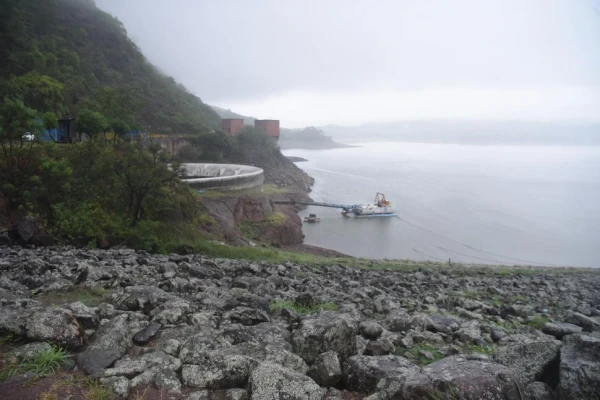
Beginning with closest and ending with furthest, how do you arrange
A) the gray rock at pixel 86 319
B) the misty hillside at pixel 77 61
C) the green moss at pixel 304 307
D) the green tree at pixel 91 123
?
the gray rock at pixel 86 319 → the green moss at pixel 304 307 → the green tree at pixel 91 123 → the misty hillside at pixel 77 61

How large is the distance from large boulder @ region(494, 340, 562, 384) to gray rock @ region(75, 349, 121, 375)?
425cm

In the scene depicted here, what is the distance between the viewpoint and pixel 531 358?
13.7 feet

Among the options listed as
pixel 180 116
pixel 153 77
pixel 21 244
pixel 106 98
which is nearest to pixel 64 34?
pixel 153 77

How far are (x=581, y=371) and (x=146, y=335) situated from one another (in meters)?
4.76

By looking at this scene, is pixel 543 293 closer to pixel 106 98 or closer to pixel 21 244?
pixel 21 244

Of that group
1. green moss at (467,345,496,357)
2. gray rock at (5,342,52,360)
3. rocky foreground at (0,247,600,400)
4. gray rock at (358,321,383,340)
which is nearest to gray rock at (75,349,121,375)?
rocky foreground at (0,247,600,400)

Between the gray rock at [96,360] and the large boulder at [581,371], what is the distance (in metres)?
4.55

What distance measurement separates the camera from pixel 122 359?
434cm

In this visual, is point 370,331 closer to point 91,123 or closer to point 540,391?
point 540,391

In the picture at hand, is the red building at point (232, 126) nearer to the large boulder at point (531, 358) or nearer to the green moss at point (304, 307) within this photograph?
the green moss at point (304, 307)

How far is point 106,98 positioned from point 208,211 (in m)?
23.0

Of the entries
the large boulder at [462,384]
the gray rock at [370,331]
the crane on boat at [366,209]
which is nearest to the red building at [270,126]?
the crane on boat at [366,209]

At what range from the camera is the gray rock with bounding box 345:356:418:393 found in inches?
158

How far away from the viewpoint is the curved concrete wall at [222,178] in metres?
38.6
